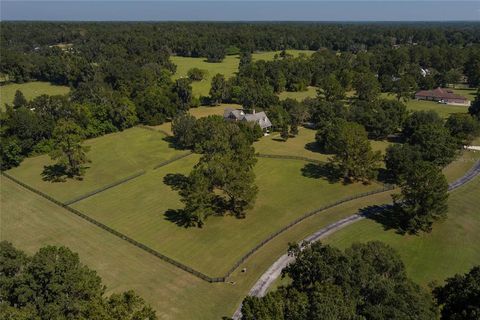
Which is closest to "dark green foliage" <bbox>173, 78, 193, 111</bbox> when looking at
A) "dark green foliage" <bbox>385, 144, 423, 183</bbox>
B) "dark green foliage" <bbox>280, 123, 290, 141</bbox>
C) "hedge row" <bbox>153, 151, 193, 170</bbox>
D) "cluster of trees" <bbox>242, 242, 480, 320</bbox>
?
"hedge row" <bbox>153, 151, 193, 170</bbox>

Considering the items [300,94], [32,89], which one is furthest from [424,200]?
[32,89]

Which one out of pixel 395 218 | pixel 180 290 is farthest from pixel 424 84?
pixel 180 290

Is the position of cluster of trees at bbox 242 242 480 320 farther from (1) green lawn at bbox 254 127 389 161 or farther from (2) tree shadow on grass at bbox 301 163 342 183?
(1) green lawn at bbox 254 127 389 161

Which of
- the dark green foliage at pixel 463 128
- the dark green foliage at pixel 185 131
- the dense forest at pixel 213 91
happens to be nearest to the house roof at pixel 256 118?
the dense forest at pixel 213 91

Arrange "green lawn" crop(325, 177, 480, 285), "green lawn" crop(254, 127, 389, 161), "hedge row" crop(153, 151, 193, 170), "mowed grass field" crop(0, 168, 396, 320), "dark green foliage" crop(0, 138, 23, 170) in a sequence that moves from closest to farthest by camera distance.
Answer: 1. "mowed grass field" crop(0, 168, 396, 320)
2. "green lawn" crop(325, 177, 480, 285)
3. "dark green foliage" crop(0, 138, 23, 170)
4. "hedge row" crop(153, 151, 193, 170)
5. "green lawn" crop(254, 127, 389, 161)

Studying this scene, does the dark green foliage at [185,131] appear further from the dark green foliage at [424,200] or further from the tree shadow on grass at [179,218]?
the dark green foliage at [424,200]

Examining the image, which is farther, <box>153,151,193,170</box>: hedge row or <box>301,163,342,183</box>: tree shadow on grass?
<box>153,151,193,170</box>: hedge row
